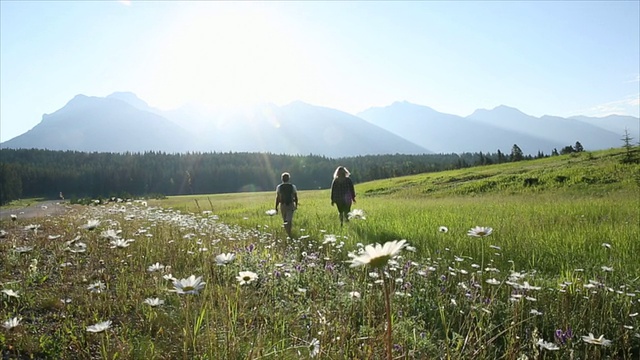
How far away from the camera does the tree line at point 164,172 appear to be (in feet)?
356

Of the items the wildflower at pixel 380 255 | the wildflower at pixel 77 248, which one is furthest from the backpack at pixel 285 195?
the wildflower at pixel 380 255

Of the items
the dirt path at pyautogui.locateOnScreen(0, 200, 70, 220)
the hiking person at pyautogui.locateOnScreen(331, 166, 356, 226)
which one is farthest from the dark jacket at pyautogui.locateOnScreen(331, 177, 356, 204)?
the dirt path at pyautogui.locateOnScreen(0, 200, 70, 220)

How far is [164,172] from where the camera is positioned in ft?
401

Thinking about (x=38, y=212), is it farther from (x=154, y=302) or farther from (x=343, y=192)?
(x=154, y=302)

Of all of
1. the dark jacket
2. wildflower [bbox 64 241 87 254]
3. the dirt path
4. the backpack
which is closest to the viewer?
wildflower [bbox 64 241 87 254]

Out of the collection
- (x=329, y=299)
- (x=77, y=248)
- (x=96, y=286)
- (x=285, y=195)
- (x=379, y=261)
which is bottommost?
(x=329, y=299)

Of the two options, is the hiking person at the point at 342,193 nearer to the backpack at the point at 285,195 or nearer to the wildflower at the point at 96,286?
the backpack at the point at 285,195

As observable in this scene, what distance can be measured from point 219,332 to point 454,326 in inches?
109

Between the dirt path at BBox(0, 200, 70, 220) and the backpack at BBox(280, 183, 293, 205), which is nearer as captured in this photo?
the backpack at BBox(280, 183, 293, 205)

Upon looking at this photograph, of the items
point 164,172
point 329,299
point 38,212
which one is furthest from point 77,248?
point 164,172

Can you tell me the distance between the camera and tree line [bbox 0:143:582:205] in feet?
356

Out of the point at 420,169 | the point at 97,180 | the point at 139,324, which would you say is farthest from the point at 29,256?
the point at 97,180

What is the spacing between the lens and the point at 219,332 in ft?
9.41

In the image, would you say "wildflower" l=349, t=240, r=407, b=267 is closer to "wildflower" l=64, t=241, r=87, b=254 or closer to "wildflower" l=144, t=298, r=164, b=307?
"wildflower" l=144, t=298, r=164, b=307
